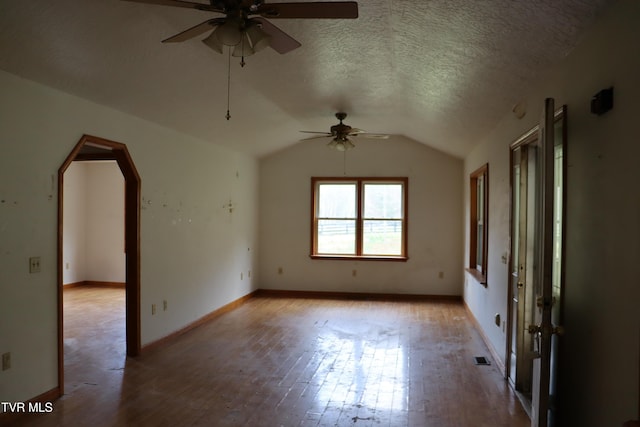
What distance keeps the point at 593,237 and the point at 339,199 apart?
233 inches

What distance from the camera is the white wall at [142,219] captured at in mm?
3098

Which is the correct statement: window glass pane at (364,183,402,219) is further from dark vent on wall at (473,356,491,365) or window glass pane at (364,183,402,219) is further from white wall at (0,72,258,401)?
dark vent on wall at (473,356,491,365)

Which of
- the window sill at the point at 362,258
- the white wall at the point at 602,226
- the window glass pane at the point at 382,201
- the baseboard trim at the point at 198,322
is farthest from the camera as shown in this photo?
the window glass pane at the point at 382,201

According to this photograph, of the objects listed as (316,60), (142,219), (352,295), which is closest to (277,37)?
(316,60)

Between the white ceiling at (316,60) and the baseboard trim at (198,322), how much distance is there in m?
2.31

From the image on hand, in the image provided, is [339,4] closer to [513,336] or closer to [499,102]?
[499,102]

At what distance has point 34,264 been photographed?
3268mm

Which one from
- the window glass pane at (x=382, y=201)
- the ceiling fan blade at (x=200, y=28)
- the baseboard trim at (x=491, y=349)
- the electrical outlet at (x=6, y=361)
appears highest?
the ceiling fan blade at (x=200, y=28)

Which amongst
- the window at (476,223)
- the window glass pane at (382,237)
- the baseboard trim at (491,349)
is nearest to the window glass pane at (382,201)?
the window glass pane at (382,237)

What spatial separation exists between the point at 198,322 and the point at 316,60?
358 centimetres

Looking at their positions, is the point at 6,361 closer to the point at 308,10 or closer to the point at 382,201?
the point at 308,10

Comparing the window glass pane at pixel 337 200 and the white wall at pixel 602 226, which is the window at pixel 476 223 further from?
the white wall at pixel 602 226

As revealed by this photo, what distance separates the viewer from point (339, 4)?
6.38 feet

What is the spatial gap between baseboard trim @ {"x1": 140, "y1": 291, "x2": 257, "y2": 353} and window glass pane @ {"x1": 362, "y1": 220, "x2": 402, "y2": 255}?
2.15m
